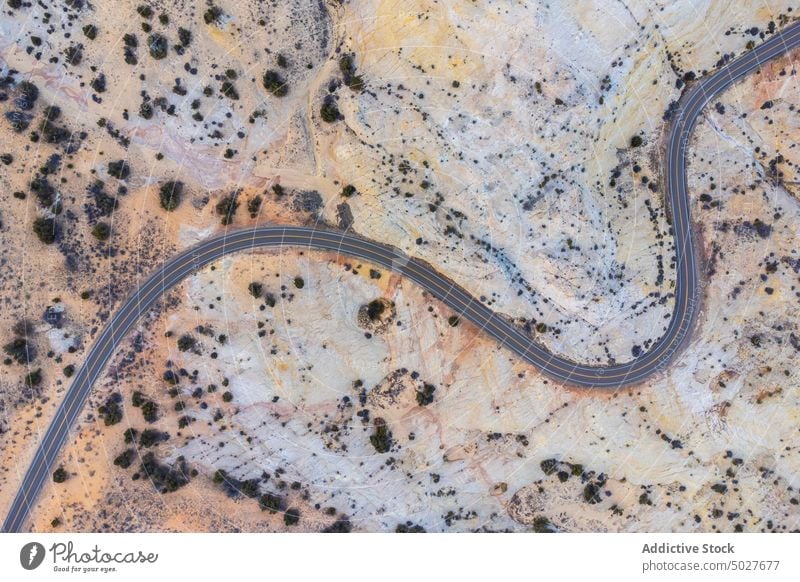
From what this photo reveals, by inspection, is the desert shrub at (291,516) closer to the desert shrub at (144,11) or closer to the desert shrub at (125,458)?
the desert shrub at (125,458)

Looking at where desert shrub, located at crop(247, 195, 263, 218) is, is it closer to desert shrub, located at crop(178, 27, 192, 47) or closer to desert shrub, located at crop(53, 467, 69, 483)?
desert shrub, located at crop(178, 27, 192, 47)

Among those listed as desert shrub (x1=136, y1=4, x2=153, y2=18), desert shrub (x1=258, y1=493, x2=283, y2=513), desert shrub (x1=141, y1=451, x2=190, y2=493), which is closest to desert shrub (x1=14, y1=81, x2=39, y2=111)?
desert shrub (x1=136, y1=4, x2=153, y2=18)

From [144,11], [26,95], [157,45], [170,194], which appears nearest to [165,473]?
[170,194]

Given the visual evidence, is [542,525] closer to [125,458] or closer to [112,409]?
[125,458]

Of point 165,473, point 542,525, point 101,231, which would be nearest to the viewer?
point 101,231

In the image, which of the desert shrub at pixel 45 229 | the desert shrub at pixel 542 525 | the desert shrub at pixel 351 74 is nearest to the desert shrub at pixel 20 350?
the desert shrub at pixel 45 229
